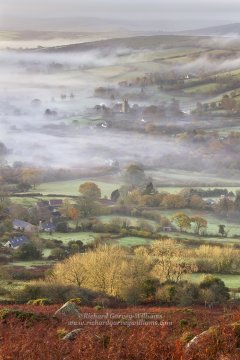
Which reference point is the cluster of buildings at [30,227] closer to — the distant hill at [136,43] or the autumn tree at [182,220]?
the autumn tree at [182,220]

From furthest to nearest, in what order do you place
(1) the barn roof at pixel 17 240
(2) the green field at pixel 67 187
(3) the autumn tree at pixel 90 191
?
(2) the green field at pixel 67 187, (3) the autumn tree at pixel 90 191, (1) the barn roof at pixel 17 240

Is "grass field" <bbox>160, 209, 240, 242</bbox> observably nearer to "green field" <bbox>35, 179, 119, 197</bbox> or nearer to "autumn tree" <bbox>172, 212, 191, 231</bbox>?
"autumn tree" <bbox>172, 212, 191, 231</bbox>

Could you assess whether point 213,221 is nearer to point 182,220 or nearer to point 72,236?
point 182,220

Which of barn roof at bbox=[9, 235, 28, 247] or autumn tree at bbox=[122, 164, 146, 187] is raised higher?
autumn tree at bbox=[122, 164, 146, 187]

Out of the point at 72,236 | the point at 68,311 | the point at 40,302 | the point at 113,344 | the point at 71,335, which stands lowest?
the point at 72,236

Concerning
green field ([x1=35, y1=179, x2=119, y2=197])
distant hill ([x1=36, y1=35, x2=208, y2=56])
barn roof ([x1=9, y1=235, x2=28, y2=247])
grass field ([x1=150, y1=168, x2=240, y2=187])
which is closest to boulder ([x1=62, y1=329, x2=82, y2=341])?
barn roof ([x1=9, y1=235, x2=28, y2=247])

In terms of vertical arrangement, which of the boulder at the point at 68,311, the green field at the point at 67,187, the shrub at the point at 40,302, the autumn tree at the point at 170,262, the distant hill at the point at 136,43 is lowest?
the autumn tree at the point at 170,262

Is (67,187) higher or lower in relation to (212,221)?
higher

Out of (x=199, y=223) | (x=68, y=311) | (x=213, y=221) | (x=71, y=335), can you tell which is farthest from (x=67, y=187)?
(x=71, y=335)

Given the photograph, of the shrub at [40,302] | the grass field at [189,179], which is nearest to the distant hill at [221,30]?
the grass field at [189,179]

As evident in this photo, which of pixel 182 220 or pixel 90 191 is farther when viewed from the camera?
pixel 90 191

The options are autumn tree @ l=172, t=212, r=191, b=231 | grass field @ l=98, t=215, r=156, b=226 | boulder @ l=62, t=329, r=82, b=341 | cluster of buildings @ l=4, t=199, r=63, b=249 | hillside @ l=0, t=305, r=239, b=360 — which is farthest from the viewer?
grass field @ l=98, t=215, r=156, b=226
